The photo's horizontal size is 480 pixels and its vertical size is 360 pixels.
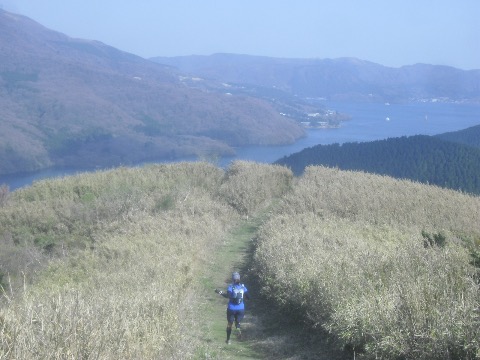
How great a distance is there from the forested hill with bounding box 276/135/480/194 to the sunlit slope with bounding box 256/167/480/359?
9336mm

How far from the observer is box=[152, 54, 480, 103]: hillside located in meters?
100

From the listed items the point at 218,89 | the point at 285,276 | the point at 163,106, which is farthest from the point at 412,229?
the point at 218,89

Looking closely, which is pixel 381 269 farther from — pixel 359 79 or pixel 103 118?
pixel 359 79

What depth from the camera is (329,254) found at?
38.7 feet

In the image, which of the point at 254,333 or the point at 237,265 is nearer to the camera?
the point at 254,333

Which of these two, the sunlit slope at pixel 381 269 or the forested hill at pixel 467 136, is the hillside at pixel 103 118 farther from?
the sunlit slope at pixel 381 269

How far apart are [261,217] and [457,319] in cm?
1516

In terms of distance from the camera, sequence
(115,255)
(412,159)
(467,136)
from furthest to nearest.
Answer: (467,136) → (412,159) → (115,255)

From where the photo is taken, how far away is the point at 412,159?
3259 cm

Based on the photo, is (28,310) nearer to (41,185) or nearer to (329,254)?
(329,254)

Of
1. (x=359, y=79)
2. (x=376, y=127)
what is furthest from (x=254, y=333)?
(x=359, y=79)

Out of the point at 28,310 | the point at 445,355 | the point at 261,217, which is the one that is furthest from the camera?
the point at 261,217

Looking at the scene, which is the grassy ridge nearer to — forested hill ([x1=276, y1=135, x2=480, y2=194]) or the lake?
forested hill ([x1=276, y1=135, x2=480, y2=194])

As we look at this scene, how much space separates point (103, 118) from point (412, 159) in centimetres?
4782
